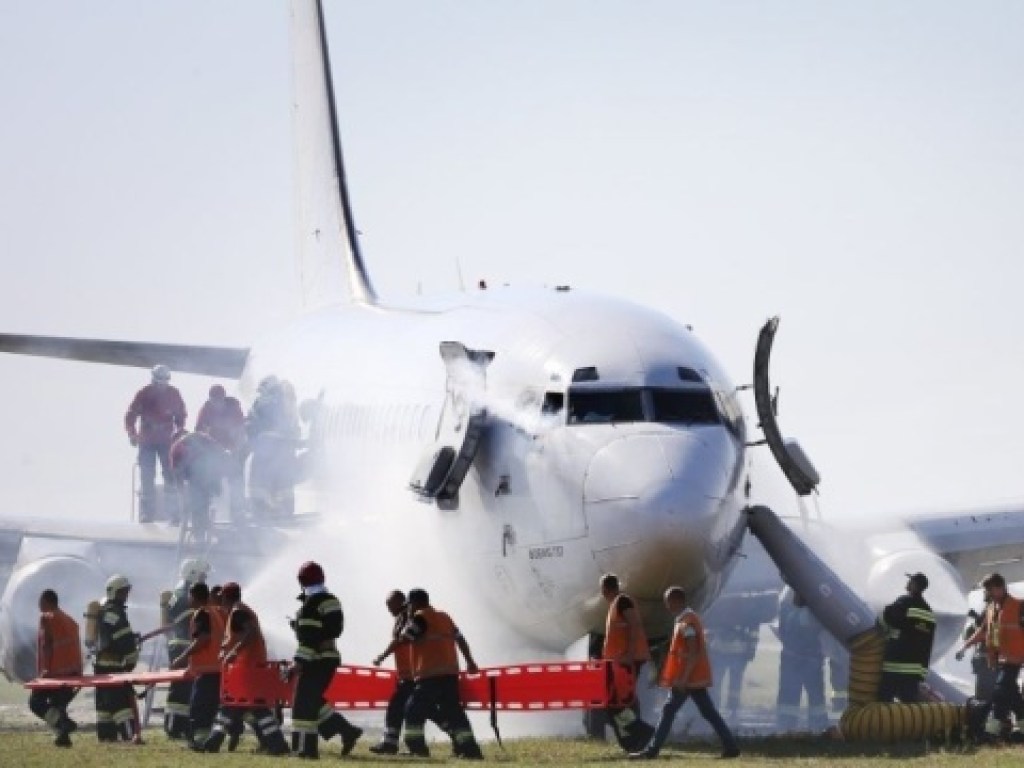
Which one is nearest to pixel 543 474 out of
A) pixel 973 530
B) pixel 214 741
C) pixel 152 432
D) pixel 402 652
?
pixel 402 652

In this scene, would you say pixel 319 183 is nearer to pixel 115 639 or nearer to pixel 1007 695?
pixel 115 639

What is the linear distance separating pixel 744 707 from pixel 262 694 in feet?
60.9

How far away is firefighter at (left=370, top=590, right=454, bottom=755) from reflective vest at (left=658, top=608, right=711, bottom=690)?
2.37 metres

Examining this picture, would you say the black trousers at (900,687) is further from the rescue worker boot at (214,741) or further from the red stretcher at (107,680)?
the red stretcher at (107,680)

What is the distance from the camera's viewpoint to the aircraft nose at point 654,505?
964 inches

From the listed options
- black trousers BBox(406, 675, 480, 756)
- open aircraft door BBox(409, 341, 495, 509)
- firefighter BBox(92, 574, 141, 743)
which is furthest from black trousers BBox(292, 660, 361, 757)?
firefighter BBox(92, 574, 141, 743)

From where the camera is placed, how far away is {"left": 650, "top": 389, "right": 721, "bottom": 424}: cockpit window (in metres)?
25.9

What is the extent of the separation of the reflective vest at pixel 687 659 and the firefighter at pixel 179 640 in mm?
5585

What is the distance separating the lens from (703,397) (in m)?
26.3

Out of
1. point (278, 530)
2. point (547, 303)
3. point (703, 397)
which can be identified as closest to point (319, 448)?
point (278, 530)

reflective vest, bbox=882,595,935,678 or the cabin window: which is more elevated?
the cabin window

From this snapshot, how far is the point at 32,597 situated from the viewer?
110 ft

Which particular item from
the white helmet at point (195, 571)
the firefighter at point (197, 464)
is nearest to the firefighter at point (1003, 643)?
the white helmet at point (195, 571)

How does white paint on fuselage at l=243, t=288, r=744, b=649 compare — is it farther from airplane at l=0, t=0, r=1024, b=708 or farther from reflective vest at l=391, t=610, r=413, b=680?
reflective vest at l=391, t=610, r=413, b=680
